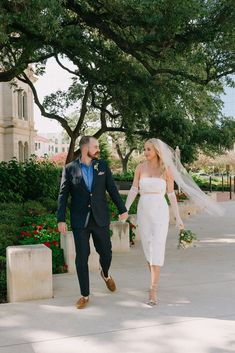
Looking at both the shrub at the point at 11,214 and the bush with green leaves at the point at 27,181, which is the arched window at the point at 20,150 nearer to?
the bush with green leaves at the point at 27,181

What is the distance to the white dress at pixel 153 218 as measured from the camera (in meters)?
5.70

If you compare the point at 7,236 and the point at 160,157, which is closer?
the point at 160,157

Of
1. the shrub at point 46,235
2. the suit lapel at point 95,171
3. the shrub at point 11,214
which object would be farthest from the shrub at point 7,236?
the suit lapel at point 95,171

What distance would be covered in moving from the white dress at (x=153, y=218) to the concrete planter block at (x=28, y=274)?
1205 millimetres

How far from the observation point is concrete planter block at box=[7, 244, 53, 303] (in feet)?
19.1

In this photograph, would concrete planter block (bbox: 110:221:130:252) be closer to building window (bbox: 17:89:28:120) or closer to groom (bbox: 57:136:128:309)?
groom (bbox: 57:136:128:309)

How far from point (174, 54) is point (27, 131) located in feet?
121

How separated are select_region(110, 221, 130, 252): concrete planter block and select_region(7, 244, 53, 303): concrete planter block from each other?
3.20 meters

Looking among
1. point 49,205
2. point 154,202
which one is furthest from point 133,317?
point 49,205

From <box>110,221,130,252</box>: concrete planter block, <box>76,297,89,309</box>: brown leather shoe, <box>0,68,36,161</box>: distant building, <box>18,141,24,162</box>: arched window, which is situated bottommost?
<box>76,297,89,309</box>: brown leather shoe

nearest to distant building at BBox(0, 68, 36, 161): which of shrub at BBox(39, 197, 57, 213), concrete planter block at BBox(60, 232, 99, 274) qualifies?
shrub at BBox(39, 197, 57, 213)

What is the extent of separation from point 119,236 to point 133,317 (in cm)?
398

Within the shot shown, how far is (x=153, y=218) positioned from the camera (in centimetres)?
574

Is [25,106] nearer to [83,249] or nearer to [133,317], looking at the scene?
[83,249]
